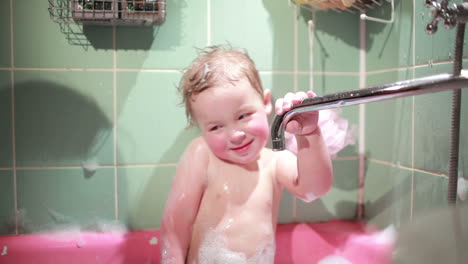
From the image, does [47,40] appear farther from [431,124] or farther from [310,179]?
[431,124]

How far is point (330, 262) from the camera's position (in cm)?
109

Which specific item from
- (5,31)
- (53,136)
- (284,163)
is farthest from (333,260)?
(5,31)

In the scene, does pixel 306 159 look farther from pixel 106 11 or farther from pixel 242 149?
pixel 106 11

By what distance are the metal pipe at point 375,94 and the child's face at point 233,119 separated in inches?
5.1

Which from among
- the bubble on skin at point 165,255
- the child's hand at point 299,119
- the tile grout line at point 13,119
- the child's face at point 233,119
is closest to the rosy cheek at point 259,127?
the child's face at point 233,119

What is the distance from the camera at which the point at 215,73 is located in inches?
35.0

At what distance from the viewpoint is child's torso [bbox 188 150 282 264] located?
924 millimetres

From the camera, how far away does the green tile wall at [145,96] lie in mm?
971

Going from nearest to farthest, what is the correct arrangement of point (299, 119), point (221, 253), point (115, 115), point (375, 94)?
point (375, 94), point (299, 119), point (221, 253), point (115, 115)

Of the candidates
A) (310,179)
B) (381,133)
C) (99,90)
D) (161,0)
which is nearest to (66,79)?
(99,90)

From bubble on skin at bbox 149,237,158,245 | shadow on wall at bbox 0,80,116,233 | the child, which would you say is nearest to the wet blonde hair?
the child

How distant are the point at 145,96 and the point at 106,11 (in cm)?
24

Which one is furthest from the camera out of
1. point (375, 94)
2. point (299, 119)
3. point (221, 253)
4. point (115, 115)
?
point (115, 115)

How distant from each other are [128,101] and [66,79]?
17cm
